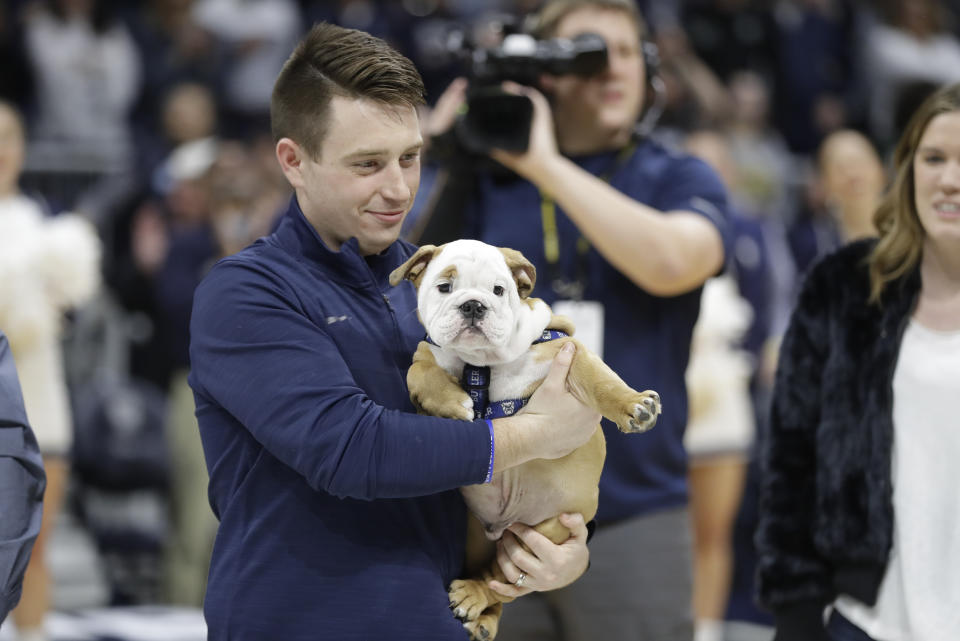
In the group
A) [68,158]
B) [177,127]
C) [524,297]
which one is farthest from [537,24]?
[68,158]

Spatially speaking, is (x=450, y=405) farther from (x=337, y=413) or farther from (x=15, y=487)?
(x=15, y=487)

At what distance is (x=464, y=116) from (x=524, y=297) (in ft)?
2.61

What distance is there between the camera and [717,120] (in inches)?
292

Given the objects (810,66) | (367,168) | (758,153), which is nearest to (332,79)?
(367,168)

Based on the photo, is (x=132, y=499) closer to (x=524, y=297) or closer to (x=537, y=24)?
(x=537, y=24)

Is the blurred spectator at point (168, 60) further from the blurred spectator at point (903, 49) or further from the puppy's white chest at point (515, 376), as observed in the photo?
the puppy's white chest at point (515, 376)

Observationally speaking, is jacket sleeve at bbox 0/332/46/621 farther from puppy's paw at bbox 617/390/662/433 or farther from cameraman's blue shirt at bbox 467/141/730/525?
cameraman's blue shirt at bbox 467/141/730/525

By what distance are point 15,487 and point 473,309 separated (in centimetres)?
74

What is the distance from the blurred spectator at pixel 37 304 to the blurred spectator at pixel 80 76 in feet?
10.0

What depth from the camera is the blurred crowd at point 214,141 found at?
562cm

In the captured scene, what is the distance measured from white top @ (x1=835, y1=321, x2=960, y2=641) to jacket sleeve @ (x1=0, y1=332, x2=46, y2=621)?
4.69ft

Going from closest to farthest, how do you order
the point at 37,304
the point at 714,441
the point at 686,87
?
the point at 37,304 < the point at 714,441 < the point at 686,87

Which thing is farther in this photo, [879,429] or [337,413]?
[879,429]

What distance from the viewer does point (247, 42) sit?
7.64 m
